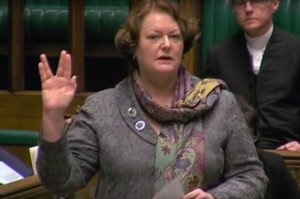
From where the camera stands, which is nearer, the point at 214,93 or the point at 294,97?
the point at 214,93

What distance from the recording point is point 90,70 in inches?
154

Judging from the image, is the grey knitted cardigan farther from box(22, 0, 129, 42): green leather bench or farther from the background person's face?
box(22, 0, 129, 42): green leather bench

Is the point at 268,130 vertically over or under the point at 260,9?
under

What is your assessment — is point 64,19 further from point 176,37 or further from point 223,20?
point 176,37

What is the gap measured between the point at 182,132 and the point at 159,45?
0.25 m

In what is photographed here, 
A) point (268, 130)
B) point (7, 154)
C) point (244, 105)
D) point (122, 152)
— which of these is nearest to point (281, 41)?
point (268, 130)

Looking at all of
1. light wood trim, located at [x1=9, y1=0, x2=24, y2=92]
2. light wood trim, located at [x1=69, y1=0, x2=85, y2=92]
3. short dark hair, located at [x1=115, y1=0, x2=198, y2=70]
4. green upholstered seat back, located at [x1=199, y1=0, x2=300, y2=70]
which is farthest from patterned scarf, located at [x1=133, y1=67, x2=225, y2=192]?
light wood trim, located at [x1=9, y1=0, x2=24, y2=92]

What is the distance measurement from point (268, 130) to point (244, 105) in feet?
2.51

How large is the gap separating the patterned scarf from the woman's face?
0.07 metres

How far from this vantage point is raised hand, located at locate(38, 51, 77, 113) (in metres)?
→ 2.02

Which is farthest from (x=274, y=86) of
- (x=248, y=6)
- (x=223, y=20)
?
(x=223, y=20)

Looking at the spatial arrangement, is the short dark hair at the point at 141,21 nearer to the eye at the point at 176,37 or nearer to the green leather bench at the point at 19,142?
the eye at the point at 176,37

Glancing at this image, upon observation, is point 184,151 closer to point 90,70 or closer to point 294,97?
point 294,97

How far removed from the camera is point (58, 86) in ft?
6.71
